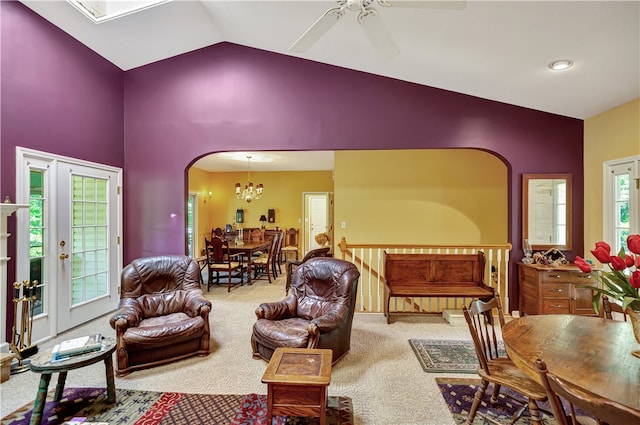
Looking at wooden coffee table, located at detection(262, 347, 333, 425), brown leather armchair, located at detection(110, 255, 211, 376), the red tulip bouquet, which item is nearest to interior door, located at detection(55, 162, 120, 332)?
brown leather armchair, located at detection(110, 255, 211, 376)

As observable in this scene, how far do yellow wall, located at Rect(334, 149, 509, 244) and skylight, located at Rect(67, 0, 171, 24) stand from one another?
3493 millimetres

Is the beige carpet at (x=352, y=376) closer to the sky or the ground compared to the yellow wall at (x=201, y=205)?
closer to the ground

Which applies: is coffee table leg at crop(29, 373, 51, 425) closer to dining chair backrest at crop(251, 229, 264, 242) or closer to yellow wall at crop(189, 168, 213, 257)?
yellow wall at crop(189, 168, 213, 257)

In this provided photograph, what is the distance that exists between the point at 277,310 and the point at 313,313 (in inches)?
15.1

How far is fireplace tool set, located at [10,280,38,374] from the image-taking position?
117 inches

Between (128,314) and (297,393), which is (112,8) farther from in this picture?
(297,393)

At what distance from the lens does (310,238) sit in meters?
10.1

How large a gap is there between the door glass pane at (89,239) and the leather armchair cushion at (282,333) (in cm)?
264

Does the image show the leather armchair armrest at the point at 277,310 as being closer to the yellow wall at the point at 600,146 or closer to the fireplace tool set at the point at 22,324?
the fireplace tool set at the point at 22,324

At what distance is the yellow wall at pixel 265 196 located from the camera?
392 inches

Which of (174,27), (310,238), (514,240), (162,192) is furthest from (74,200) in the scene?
(310,238)

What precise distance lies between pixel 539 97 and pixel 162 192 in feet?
17.3

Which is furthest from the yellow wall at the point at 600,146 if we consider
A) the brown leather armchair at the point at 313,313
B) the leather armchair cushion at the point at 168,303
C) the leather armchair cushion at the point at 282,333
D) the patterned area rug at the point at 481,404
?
the leather armchair cushion at the point at 168,303

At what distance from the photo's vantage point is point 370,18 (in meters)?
2.25
